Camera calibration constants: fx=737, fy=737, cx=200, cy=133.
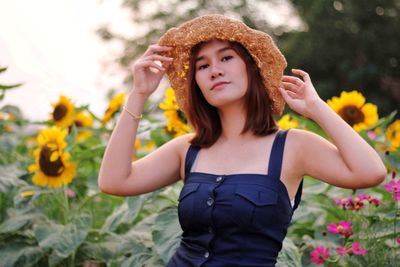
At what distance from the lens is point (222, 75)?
Result: 2322 millimetres

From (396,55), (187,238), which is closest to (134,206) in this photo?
(187,238)

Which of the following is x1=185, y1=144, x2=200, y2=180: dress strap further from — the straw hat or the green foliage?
the green foliage

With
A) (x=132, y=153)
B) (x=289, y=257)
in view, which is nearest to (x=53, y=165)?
(x=132, y=153)

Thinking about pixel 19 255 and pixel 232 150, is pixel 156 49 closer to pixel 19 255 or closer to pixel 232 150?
pixel 232 150

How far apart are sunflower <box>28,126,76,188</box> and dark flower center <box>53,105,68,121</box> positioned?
0.54 metres

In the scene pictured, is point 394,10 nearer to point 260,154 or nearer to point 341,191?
point 341,191

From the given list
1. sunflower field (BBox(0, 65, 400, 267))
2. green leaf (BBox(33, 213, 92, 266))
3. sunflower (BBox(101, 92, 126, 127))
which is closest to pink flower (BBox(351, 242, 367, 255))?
sunflower field (BBox(0, 65, 400, 267))

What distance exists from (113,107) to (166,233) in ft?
3.81

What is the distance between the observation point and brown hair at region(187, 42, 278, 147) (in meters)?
2.36

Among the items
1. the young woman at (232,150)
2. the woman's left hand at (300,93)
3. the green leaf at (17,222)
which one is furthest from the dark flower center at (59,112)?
the woman's left hand at (300,93)

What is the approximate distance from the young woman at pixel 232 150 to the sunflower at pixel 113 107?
132 cm

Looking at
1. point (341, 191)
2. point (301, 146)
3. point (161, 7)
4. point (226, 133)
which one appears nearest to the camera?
point (301, 146)

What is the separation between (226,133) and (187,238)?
37cm

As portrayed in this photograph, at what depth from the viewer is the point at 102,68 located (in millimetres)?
26719
